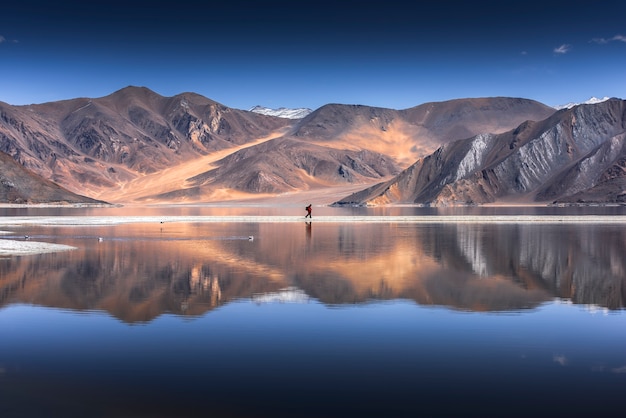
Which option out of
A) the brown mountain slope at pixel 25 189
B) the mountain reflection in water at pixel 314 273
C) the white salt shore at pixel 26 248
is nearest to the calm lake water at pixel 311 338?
the mountain reflection in water at pixel 314 273

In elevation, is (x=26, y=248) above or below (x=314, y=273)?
above

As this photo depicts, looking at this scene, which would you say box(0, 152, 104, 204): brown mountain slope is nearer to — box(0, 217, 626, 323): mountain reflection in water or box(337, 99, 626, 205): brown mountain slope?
box(337, 99, 626, 205): brown mountain slope

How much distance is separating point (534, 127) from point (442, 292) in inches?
6953

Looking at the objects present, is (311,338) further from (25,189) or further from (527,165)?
(527,165)

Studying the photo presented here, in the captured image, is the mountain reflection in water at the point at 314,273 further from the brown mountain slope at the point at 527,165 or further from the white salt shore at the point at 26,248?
the brown mountain slope at the point at 527,165

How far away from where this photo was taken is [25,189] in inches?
6117

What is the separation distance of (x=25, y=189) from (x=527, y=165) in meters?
114

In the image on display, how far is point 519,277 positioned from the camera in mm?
25688

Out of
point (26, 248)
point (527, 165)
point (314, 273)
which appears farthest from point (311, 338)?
point (527, 165)

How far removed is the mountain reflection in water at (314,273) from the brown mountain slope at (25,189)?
11733 cm

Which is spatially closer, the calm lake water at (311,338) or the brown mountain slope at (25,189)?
the calm lake water at (311,338)

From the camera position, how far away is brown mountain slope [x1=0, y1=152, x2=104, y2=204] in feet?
497

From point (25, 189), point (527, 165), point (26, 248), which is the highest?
point (527, 165)

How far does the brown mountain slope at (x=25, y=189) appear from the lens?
497 feet
